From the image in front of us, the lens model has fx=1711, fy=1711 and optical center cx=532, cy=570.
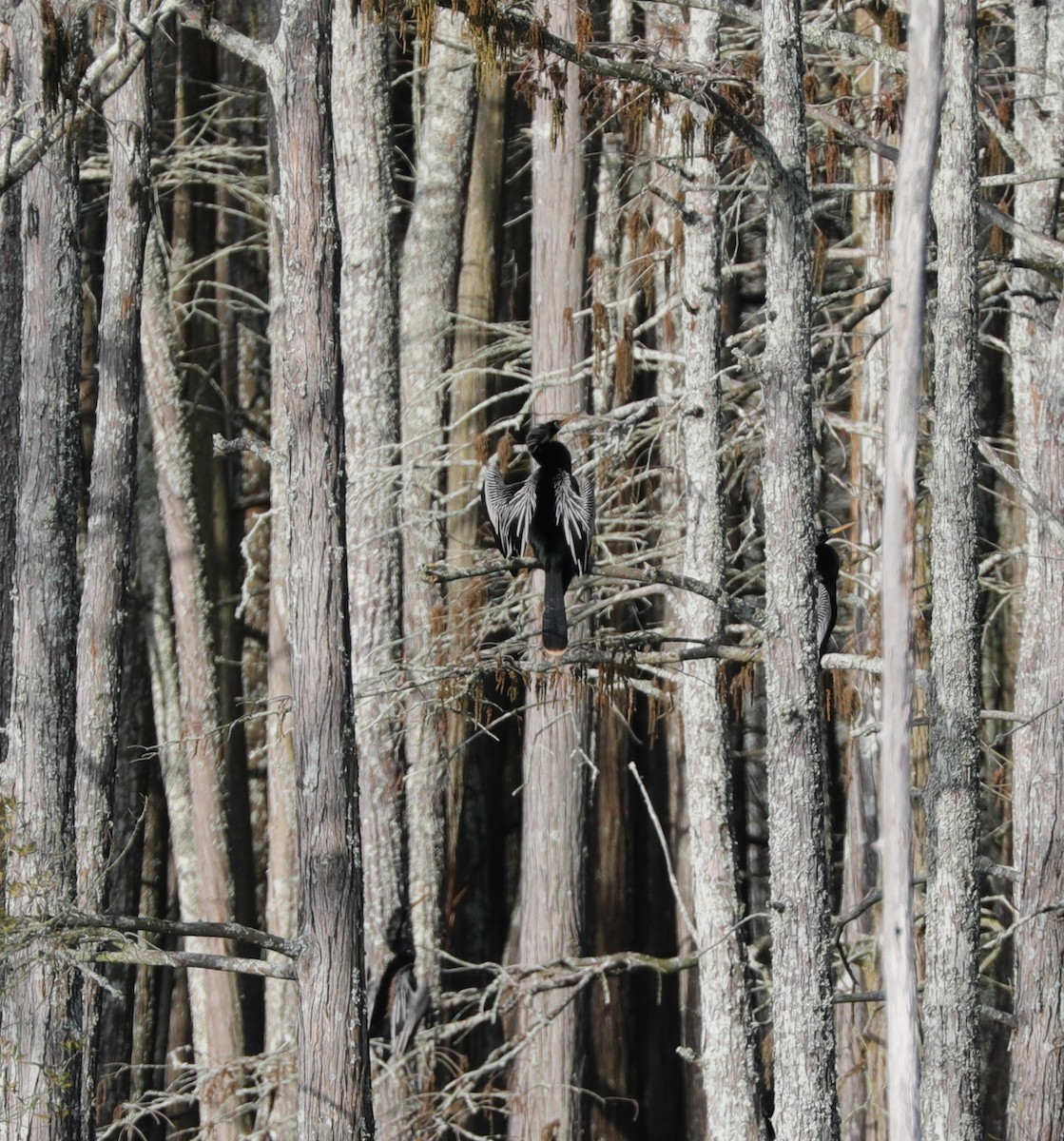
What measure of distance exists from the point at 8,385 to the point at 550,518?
4.46m

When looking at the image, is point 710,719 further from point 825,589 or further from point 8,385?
point 8,385

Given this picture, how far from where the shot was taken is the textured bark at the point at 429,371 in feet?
34.8

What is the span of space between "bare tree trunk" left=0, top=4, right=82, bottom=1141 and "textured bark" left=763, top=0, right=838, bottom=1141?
334 centimetres

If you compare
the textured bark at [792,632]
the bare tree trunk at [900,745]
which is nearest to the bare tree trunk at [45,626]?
the textured bark at [792,632]

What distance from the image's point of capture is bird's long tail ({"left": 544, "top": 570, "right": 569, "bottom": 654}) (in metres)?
7.20

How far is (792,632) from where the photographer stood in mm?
6555

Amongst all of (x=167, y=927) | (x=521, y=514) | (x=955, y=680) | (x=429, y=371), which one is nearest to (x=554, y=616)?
(x=521, y=514)

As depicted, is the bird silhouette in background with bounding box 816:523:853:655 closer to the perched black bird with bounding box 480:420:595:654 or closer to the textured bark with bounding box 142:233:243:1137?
the perched black bird with bounding box 480:420:595:654

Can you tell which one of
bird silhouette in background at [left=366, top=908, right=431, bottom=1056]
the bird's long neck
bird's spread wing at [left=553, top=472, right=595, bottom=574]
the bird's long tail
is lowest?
bird silhouette in background at [left=366, top=908, right=431, bottom=1056]

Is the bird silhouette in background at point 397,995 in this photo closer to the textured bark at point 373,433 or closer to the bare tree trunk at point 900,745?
the textured bark at point 373,433

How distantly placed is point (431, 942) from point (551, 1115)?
1298mm

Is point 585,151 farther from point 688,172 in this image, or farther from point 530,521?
point 530,521

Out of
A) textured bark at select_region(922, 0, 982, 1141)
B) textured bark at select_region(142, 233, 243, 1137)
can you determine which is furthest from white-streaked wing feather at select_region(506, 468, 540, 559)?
textured bark at select_region(142, 233, 243, 1137)

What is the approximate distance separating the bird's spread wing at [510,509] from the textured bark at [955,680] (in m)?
1.80
